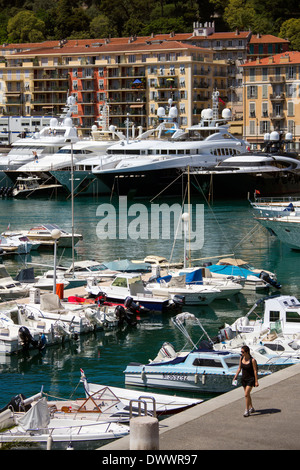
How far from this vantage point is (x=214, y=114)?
83500 mm

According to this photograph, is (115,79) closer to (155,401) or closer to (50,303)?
(50,303)

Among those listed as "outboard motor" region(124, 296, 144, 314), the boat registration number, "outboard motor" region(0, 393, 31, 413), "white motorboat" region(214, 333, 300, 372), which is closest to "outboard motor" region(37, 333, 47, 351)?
"outboard motor" region(124, 296, 144, 314)

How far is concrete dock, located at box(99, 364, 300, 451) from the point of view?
12273 mm

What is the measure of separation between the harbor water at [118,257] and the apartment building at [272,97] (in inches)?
957

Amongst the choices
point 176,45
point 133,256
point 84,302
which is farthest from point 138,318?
point 176,45

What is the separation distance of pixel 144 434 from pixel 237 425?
2480 millimetres

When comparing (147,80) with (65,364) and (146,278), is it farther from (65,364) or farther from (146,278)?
(65,364)

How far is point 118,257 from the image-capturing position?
4106 centimetres

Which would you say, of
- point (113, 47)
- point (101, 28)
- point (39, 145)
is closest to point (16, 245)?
point (39, 145)

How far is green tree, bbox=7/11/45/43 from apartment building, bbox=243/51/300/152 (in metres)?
44.4

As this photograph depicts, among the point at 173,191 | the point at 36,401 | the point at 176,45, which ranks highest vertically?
the point at 176,45

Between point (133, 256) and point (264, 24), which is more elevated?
point (264, 24)

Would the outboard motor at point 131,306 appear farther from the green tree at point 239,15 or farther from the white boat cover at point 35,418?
the green tree at point 239,15

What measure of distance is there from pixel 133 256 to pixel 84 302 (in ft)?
43.4
